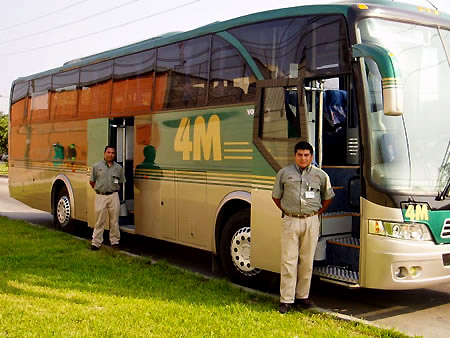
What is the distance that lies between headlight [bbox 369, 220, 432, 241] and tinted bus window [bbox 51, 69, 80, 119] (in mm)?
7929

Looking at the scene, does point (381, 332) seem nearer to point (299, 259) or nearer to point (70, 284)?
point (299, 259)

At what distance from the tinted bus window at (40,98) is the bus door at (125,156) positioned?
127 inches

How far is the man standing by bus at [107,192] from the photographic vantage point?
Answer: 35.4 feet

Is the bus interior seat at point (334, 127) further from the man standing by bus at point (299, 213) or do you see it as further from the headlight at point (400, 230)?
the headlight at point (400, 230)

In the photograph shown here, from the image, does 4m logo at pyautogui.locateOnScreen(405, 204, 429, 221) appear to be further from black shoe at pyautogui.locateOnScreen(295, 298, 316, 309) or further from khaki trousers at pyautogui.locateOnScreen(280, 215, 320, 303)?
black shoe at pyautogui.locateOnScreen(295, 298, 316, 309)

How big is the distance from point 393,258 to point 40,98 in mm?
10259

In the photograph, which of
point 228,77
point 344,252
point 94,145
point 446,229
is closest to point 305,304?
point 344,252

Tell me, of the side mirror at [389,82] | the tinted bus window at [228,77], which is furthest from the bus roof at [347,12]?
the side mirror at [389,82]

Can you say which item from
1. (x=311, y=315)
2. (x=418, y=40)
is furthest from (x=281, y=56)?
(x=311, y=315)

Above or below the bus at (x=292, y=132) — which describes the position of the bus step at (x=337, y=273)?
below

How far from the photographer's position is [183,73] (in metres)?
Result: 9.38

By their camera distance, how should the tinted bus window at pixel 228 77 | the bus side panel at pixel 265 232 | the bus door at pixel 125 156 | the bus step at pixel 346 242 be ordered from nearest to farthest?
the bus step at pixel 346 242, the bus side panel at pixel 265 232, the tinted bus window at pixel 228 77, the bus door at pixel 125 156

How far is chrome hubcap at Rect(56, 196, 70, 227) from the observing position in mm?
13133

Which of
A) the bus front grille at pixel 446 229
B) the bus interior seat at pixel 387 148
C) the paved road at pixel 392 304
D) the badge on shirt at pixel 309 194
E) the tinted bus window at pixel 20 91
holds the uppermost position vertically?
the tinted bus window at pixel 20 91
